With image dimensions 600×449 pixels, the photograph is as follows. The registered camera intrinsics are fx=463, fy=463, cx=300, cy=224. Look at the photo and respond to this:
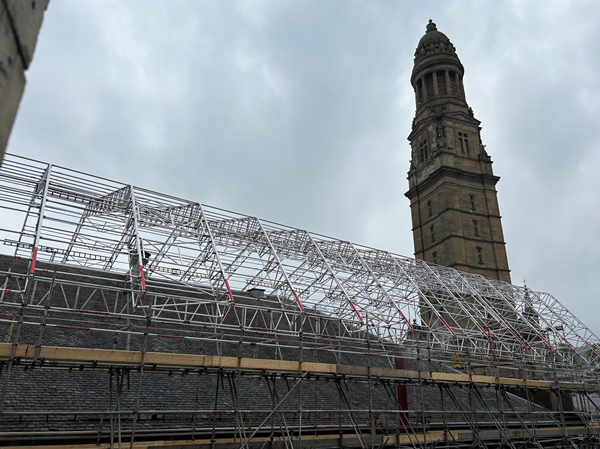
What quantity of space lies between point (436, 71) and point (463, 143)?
9.74 metres

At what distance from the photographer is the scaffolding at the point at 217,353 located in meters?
11.4

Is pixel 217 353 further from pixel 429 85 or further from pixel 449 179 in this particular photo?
pixel 429 85

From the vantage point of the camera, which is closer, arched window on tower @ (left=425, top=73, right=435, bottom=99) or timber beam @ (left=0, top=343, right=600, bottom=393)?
timber beam @ (left=0, top=343, right=600, bottom=393)

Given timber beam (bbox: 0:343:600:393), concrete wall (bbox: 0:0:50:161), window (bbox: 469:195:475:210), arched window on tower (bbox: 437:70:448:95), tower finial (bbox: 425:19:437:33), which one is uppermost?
tower finial (bbox: 425:19:437:33)

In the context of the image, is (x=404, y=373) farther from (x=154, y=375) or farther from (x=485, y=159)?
(x=485, y=159)

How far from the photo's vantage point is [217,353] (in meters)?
17.5

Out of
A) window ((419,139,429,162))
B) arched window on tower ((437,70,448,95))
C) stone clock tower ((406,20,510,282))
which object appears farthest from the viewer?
arched window on tower ((437,70,448,95))

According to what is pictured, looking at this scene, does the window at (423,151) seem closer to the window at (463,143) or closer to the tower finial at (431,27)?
the window at (463,143)

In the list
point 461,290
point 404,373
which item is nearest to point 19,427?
point 404,373

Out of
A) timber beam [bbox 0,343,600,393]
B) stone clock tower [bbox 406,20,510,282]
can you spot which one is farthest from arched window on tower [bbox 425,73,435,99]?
timber beam [bbox 0,343,600,393]

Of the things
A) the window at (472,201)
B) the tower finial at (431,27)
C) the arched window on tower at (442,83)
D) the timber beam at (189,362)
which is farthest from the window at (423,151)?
the timber beam at (189,362)

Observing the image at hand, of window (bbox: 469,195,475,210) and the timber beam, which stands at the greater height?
window (bbox: 469,195,475,210)

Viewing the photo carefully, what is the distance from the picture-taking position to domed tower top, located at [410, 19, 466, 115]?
5084 centimetres

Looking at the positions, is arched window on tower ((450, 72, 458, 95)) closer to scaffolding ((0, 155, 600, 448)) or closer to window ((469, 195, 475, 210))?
window ((469, 195, 475, 210))
